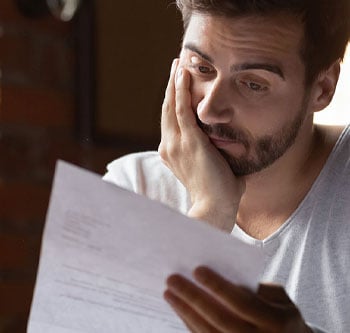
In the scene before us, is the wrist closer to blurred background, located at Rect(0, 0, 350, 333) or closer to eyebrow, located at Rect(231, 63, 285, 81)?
eyebrow, located at Rect(231, 63, 285, 81)

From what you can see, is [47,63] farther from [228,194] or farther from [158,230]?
[158,230]

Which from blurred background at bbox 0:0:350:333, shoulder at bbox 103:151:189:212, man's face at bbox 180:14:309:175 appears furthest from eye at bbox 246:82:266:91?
blurred background at bbox 0:0:350:333

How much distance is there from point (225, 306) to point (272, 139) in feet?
1.39

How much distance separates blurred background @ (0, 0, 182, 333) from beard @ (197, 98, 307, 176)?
2.77 ft

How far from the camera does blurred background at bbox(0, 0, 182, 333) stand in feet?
6.65

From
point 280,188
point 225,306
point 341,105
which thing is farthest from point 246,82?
point 341,105

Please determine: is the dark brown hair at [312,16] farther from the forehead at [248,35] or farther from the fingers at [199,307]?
the fingers at [199,307]

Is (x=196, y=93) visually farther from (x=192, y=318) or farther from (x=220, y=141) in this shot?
(x=192, y=318)

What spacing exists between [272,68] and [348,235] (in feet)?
0.94

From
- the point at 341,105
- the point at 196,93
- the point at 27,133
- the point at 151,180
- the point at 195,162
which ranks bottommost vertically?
the point at 27,133

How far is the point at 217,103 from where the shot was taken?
1.22m

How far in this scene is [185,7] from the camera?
1.30 metres

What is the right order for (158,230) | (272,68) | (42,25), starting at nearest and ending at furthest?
(158,230) → (272,68) → (42,25)

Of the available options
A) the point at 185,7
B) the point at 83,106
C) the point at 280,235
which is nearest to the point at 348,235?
the point at 280,235
